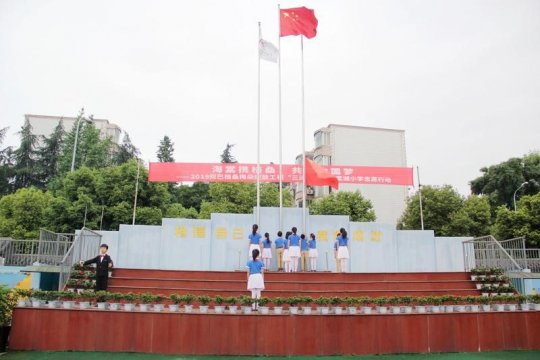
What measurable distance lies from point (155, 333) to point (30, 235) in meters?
17.6

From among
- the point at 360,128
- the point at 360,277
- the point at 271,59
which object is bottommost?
the point at 360,277

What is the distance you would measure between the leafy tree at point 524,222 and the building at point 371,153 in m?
14.3

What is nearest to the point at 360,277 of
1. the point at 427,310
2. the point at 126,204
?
the point at 427,310

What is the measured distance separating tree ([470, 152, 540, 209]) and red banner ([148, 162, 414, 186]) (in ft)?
74.4

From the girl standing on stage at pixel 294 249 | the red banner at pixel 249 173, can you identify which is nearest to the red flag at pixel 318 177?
the red banner at pixel 249 173

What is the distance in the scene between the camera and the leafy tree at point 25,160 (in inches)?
1348

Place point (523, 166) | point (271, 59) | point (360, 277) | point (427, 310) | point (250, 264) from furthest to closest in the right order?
1. point (523, 166)
2. point (271, 59)
3. point (360, 277)
4. point (250, 264)
5. point (427, 310)

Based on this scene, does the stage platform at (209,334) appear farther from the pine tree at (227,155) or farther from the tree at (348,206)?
the pine tree at (227,155)

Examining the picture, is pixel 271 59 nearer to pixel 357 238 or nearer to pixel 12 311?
pixel 357 238

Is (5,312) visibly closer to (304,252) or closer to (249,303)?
(249,303)

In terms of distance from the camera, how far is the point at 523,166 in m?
35.1

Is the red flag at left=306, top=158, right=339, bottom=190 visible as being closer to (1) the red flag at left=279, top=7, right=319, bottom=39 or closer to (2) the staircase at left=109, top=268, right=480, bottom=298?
(2) the staircase at left=109, top=268, right=480, bottom=298

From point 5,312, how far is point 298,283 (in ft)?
20.1

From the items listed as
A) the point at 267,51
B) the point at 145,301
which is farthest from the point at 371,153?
the point at 145,301
